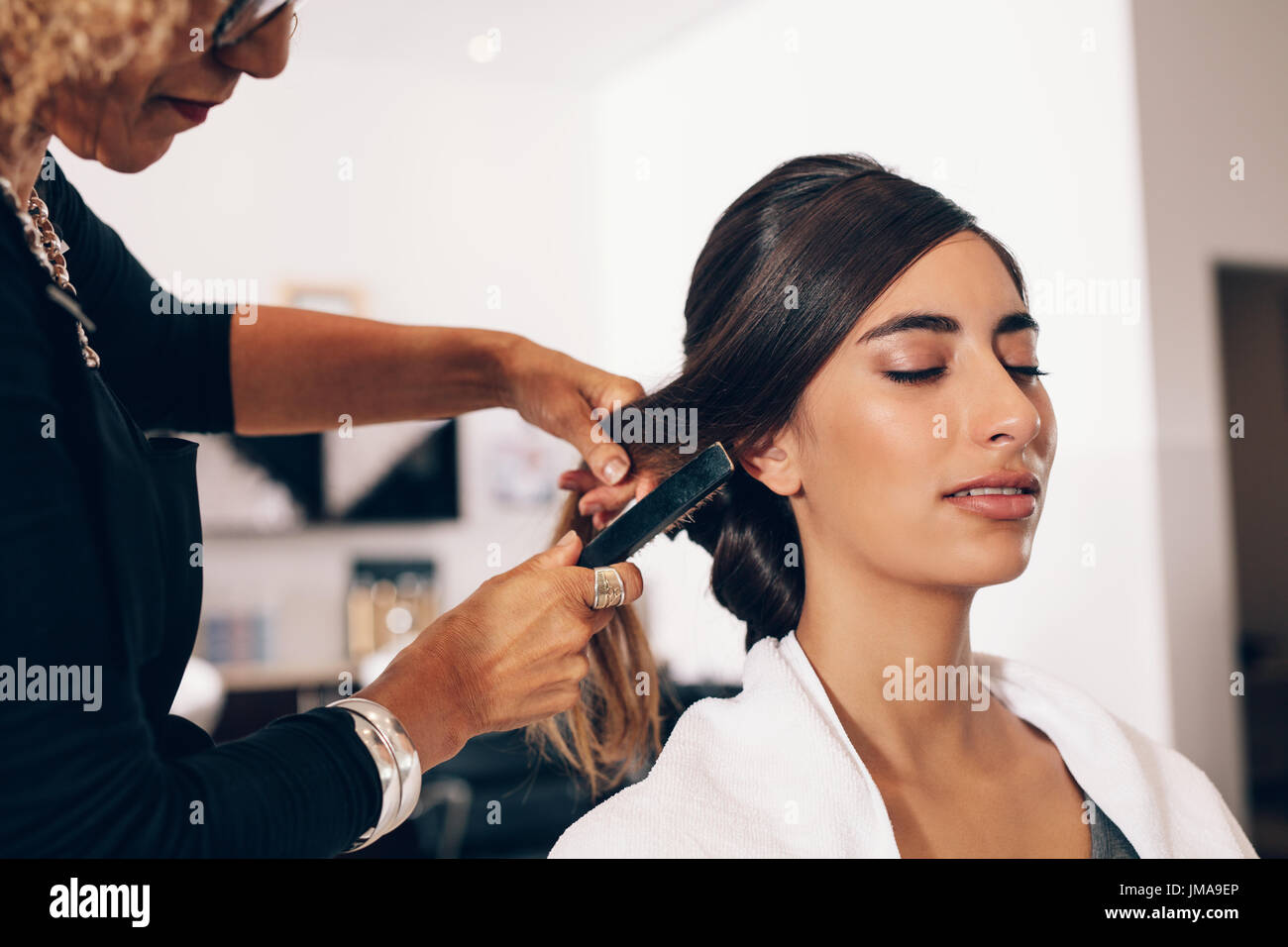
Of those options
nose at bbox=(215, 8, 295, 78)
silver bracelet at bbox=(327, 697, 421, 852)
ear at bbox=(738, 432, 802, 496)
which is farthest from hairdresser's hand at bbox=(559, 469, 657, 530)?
nose at bbox=(215, 8, 295, 78)

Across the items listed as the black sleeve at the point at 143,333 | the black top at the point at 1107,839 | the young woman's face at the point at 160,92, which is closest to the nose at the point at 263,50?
the young woman's face at the point at 160,92

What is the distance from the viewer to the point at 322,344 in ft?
3.62

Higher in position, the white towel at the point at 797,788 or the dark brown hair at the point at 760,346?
the dark brown hair at the point at 760,346

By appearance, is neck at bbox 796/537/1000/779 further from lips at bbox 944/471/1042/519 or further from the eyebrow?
the eyebrow

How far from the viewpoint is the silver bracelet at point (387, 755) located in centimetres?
72

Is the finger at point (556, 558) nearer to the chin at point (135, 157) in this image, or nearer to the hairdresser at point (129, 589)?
the hairdresser at point (129, 589)

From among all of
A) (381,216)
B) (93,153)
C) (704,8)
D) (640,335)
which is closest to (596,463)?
(93,153)

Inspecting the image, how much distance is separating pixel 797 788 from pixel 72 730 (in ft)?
2.33

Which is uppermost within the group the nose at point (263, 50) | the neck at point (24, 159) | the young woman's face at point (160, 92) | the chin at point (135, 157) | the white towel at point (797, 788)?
the nose at point (263, 50)

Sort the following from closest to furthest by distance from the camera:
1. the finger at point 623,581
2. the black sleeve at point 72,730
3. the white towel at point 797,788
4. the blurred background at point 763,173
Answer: the black sleeve at point 72,730 → the finger at point 623,581 → the white towel at point 797,788 → the blurred background at point 763,173

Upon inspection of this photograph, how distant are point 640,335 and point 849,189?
1.93 meters

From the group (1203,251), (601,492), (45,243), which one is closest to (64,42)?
(45,243)

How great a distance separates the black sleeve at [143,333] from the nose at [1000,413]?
0.81 meters
